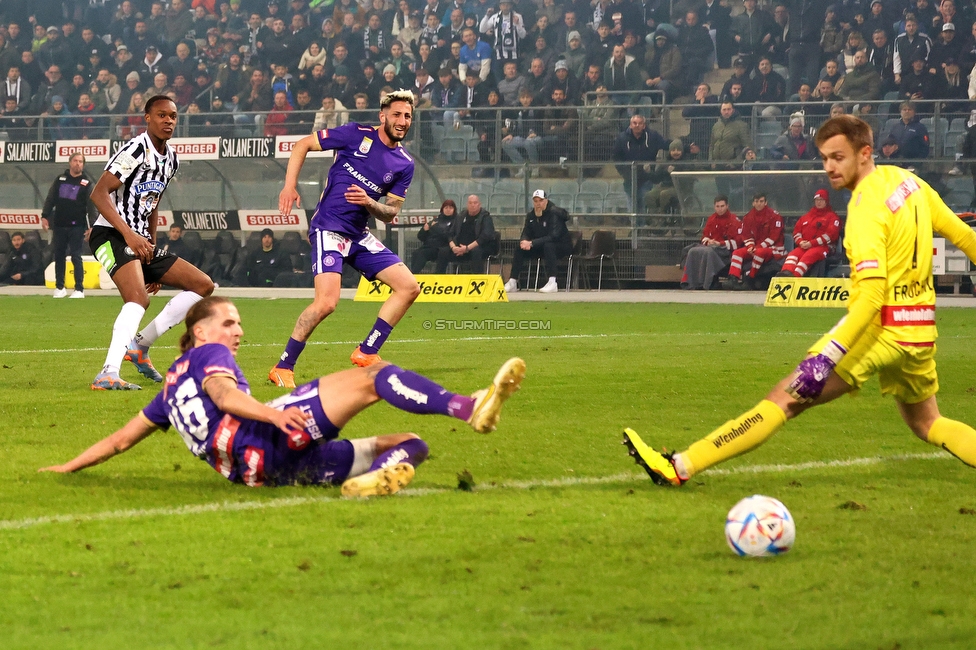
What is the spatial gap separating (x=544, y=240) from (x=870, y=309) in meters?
18.4

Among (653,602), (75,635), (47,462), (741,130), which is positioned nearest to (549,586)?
(653,602)

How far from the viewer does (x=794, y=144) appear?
2262 centimetres

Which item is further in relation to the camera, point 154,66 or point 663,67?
point 154,66

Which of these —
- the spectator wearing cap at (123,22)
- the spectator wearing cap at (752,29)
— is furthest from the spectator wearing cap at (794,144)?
the spectator wearing cap at (123,22)

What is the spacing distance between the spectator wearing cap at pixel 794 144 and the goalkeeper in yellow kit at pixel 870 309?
17.7 meters

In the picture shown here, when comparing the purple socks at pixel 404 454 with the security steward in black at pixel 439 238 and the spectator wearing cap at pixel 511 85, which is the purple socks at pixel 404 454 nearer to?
the security steward in black at pixel 439 238

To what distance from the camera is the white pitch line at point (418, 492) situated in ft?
15.6

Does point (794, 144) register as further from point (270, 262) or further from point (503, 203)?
point (270, 262)

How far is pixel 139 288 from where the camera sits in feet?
30.3

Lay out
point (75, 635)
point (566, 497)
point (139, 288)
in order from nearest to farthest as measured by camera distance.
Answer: point (75, 635) → point (566, 497) → point (139, 288)

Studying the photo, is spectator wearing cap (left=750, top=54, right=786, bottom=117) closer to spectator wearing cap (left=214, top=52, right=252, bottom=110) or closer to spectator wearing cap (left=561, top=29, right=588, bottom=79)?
spectator wearing cap (left=561, top=29, right=588, bottom=79)

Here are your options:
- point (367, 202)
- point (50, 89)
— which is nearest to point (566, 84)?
point (50, 89)

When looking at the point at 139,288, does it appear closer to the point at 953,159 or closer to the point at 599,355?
the point at 599,355

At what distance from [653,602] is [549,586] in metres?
0.34
